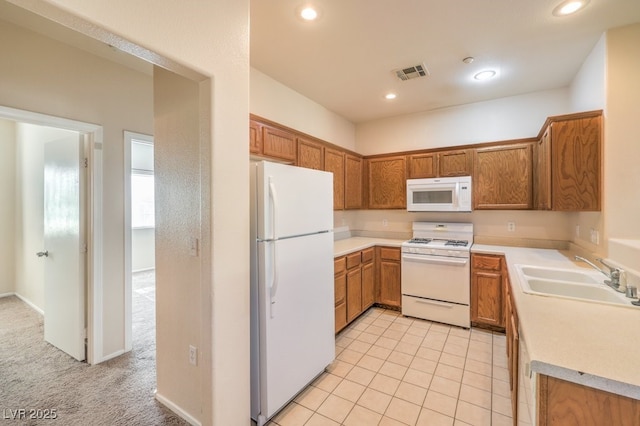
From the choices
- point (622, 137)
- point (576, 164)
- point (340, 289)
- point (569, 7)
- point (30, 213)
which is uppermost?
point (569, 7)

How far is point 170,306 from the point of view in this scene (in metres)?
1.99

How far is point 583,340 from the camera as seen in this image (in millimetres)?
1070

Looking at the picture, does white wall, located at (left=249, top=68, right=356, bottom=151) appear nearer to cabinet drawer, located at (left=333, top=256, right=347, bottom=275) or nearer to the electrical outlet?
cabinet drawer, located at (left=333, top=256, right=347, bottom=275)

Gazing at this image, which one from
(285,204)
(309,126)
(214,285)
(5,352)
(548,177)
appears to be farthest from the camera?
(309,126)

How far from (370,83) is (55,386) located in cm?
393

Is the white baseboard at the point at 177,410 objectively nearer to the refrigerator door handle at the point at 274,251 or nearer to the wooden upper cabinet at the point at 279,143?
the refrigerator door handle at the point at 274,251

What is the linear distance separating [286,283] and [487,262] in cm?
240

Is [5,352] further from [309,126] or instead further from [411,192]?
[411,192]

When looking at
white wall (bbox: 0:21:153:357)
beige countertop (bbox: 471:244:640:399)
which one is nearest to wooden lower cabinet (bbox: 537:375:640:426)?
beige countertop (bbox: 471:244:640:399)

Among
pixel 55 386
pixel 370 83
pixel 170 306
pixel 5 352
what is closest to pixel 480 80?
pixel 370 83

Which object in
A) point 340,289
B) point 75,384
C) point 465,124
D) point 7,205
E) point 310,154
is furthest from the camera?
point 7,205

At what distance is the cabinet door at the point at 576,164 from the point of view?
2164 mm

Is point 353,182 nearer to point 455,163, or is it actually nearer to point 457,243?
point 455,163

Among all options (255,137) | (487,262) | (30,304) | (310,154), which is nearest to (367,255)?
(487,262)
